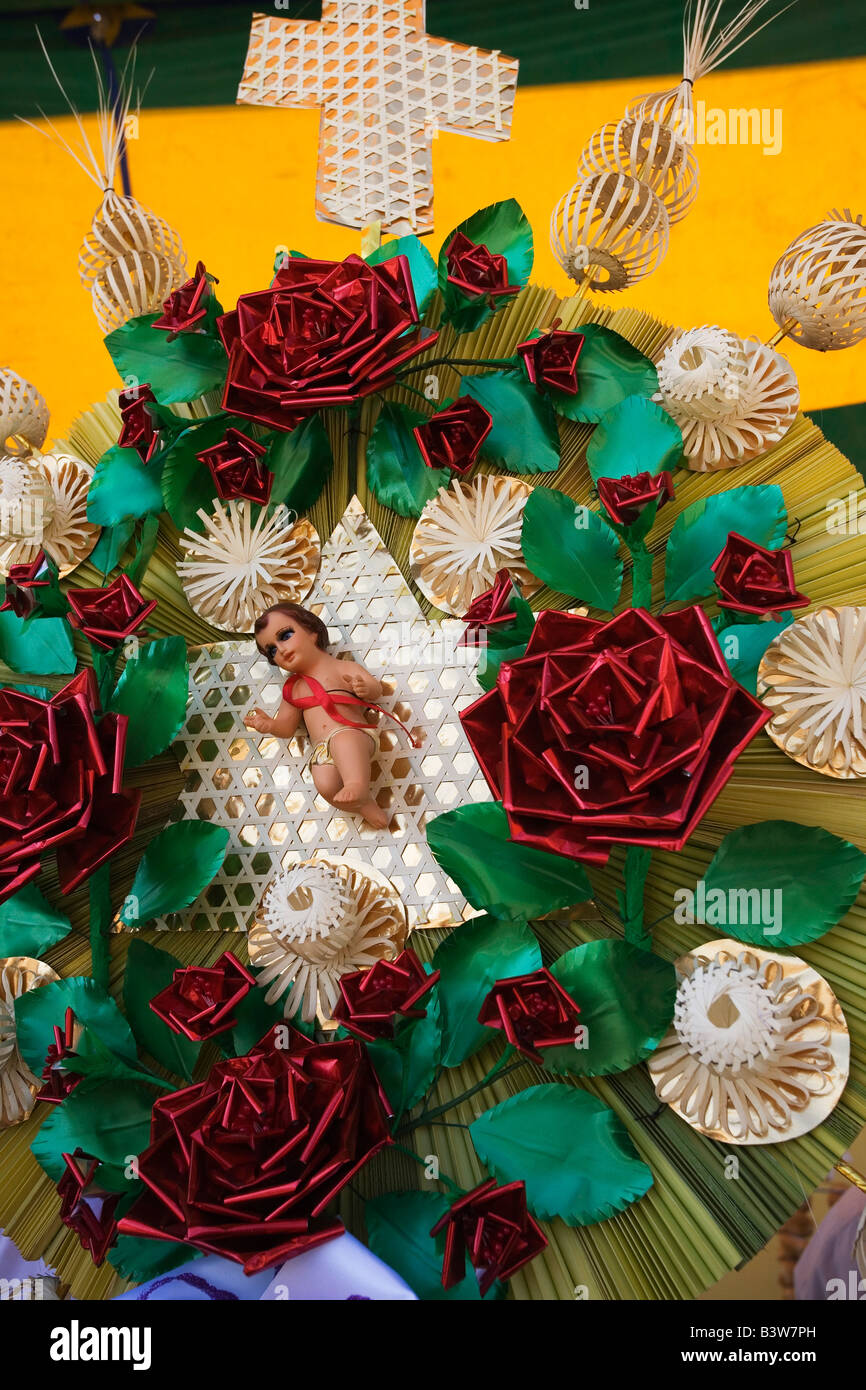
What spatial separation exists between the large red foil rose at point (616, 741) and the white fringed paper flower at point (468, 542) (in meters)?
0.18

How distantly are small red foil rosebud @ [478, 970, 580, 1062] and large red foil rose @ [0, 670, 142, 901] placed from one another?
263 millimetres

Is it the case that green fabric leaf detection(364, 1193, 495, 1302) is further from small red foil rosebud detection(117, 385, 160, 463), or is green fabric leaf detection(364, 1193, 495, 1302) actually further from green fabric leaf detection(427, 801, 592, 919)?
small red foil rosebud detection(117, 385, 160, 463)

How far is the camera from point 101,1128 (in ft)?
Answer: 2.23

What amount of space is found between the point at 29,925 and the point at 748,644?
1.66ft

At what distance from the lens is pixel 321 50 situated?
0.95 m

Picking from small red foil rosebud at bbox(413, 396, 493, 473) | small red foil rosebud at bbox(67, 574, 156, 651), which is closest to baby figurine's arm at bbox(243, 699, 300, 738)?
small red foil rosebud at bbox(67, 574, 156, 651)

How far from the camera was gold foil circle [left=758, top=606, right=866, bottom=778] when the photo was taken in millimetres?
673

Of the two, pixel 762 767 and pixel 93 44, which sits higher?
pixel 93 44

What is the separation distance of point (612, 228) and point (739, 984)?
55 cm

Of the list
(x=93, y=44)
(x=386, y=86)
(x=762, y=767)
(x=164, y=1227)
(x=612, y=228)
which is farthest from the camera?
(x=93, y=44)

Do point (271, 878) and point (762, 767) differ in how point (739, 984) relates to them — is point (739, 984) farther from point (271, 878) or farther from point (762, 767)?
point (271, 878)

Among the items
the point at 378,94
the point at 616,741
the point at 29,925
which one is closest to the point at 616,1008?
the point at 616,741

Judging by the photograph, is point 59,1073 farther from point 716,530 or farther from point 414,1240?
point 716,530

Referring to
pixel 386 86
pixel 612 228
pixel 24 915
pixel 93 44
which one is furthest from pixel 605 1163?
pixel 93 44
